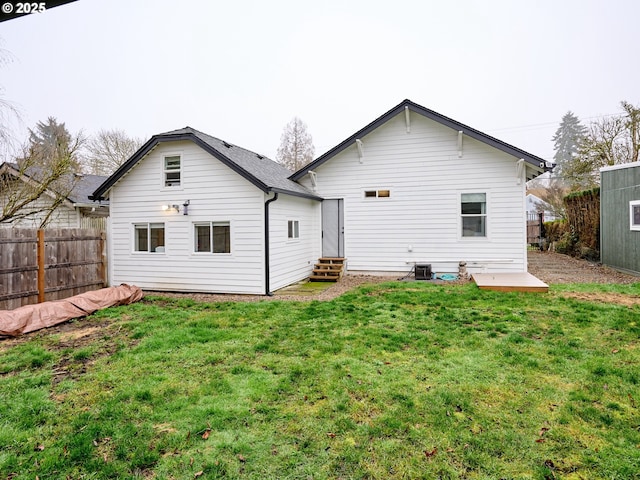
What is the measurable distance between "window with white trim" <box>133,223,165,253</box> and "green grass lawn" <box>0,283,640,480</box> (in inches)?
162

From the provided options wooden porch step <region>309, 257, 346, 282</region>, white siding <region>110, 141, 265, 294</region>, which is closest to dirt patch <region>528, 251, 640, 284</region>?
wooden porch step <region>309, 257, 346, 282</region>

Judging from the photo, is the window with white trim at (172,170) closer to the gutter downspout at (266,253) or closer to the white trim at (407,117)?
the gutter downspout at (266,253)

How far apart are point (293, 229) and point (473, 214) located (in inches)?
209

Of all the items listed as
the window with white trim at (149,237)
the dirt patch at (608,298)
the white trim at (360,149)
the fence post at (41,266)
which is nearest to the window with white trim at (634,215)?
the dirt patch at (608,298)

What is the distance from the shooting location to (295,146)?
33.0 m

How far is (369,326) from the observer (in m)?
5.90

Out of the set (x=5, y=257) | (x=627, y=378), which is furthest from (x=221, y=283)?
(x=627, y=378)

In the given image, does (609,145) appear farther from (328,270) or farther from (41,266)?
(41,266)

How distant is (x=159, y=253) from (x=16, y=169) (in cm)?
545

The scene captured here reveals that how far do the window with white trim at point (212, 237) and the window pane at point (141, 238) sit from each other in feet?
5.14

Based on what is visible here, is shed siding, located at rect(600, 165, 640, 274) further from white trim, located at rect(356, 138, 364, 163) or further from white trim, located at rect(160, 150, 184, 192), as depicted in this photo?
white trim, located at rect(160, 150, 184, 192)

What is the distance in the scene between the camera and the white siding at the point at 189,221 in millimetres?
9141

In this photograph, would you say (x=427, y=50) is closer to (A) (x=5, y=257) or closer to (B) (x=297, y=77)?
(B) (x=297, y=77)

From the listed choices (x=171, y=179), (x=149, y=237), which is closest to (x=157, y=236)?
(x=149, y=237)
